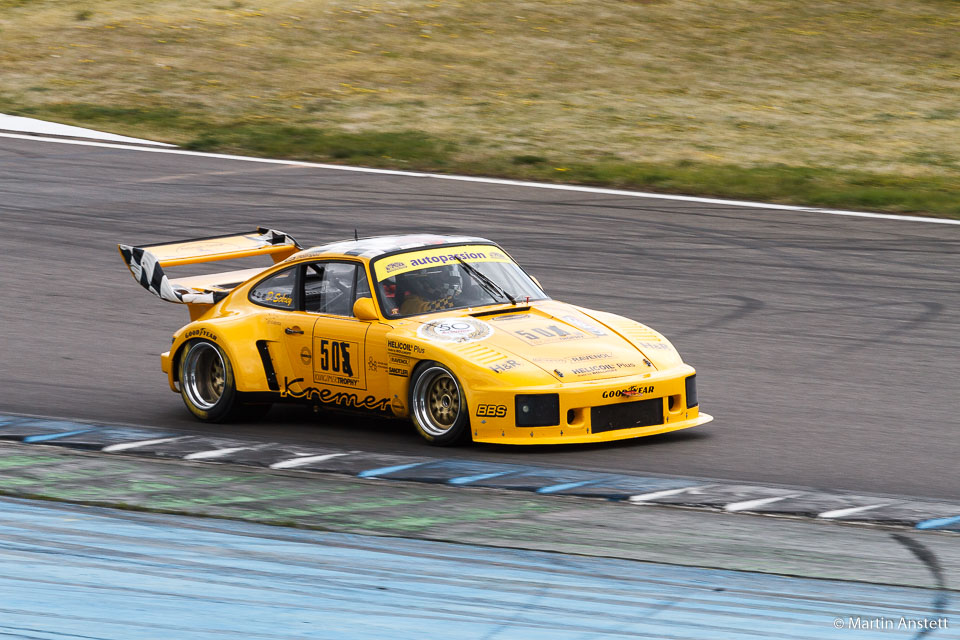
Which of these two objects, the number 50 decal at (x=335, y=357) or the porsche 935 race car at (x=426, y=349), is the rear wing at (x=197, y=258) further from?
the number 50 decal at (x=335, y=357)

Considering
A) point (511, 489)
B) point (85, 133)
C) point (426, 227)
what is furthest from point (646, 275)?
point (85, 133)

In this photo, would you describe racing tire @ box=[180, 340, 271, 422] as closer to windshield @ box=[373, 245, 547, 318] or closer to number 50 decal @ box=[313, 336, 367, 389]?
number 50 decal @ box=[313, 336, 367, 389]

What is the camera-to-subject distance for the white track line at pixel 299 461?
8.26 m

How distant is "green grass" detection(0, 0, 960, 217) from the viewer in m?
20.5

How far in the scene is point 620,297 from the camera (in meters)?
13.5

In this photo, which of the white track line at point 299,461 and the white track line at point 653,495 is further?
the white track line at point 299,461

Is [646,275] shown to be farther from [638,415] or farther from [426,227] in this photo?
[638,415]

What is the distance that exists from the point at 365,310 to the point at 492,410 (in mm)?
1146

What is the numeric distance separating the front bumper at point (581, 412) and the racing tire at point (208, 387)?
192 cm

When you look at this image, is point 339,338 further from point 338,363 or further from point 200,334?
point 200,334

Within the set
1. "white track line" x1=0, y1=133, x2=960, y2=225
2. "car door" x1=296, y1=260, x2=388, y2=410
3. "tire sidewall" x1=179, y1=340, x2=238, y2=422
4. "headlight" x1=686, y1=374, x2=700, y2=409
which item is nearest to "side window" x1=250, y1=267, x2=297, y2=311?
"car door" x1=296, y1=260, x2=388, y2=410

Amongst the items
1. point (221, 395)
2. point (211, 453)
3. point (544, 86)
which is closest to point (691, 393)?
point (211, 453)

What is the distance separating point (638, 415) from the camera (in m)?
8.83

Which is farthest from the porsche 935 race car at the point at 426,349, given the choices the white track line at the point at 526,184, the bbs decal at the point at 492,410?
the white track line at the point at 526,184
